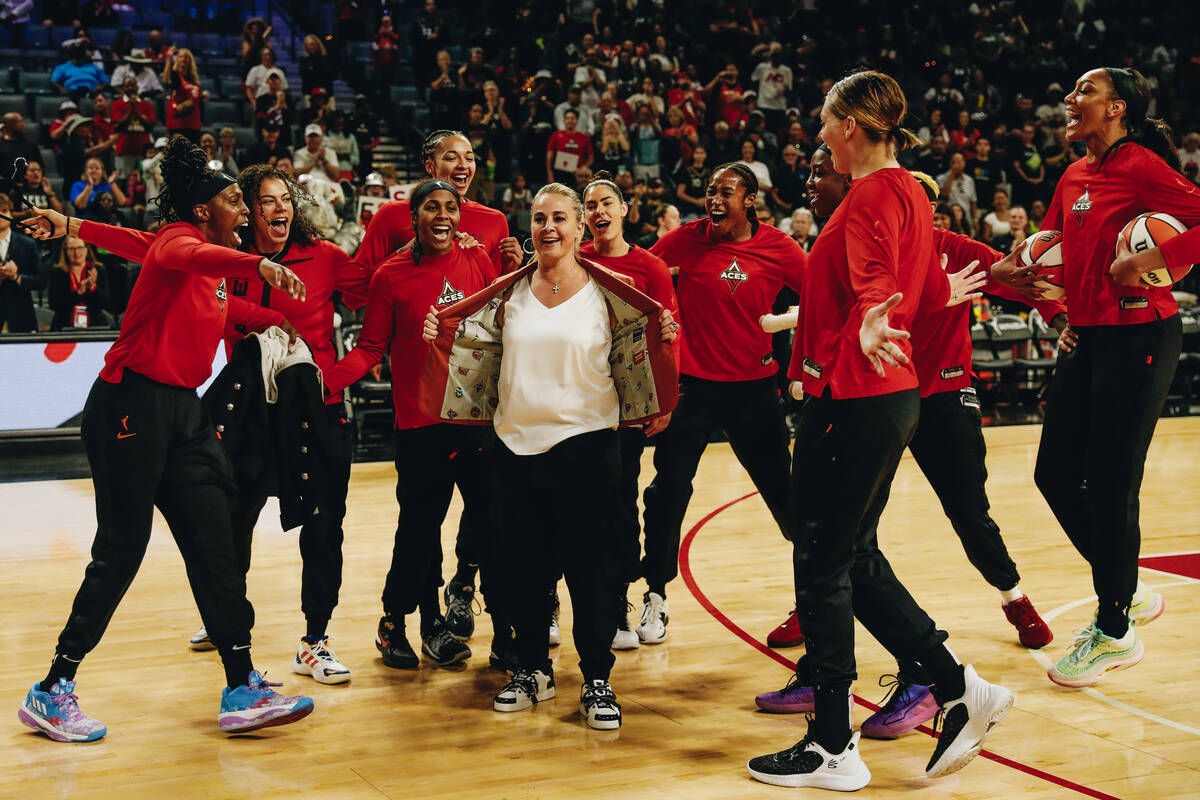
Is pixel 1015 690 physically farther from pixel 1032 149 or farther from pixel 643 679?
pixel 1032 149

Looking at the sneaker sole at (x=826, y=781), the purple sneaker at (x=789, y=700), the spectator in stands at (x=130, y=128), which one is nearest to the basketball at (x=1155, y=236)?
the purple sneaker at (x=789, y=700)

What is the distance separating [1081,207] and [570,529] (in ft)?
7.44

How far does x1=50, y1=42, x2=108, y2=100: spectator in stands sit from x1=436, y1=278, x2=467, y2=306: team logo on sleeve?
35.6 ft

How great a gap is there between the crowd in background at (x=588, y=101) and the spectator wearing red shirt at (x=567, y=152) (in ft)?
0.09

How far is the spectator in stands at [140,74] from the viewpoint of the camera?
1391cm

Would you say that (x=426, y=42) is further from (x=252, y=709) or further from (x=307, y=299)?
(x=252, y=709)

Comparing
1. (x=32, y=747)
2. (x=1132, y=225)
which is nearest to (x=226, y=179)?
(x=32, y=747)

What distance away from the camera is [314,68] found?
14.5 metres

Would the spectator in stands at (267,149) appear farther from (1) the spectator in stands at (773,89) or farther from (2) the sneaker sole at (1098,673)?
(2) the sneaker sole at (1098,673)

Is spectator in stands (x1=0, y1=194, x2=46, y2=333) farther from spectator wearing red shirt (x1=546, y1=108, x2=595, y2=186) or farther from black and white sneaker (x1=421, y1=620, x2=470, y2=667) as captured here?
black and white sneaker (x1=421, y1=620, x2=470, y2=667)

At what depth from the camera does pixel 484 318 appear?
175 inches

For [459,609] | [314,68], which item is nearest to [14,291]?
[314,68]

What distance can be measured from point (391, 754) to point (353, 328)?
725 centimetres

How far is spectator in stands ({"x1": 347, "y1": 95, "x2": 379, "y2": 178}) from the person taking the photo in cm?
1376
